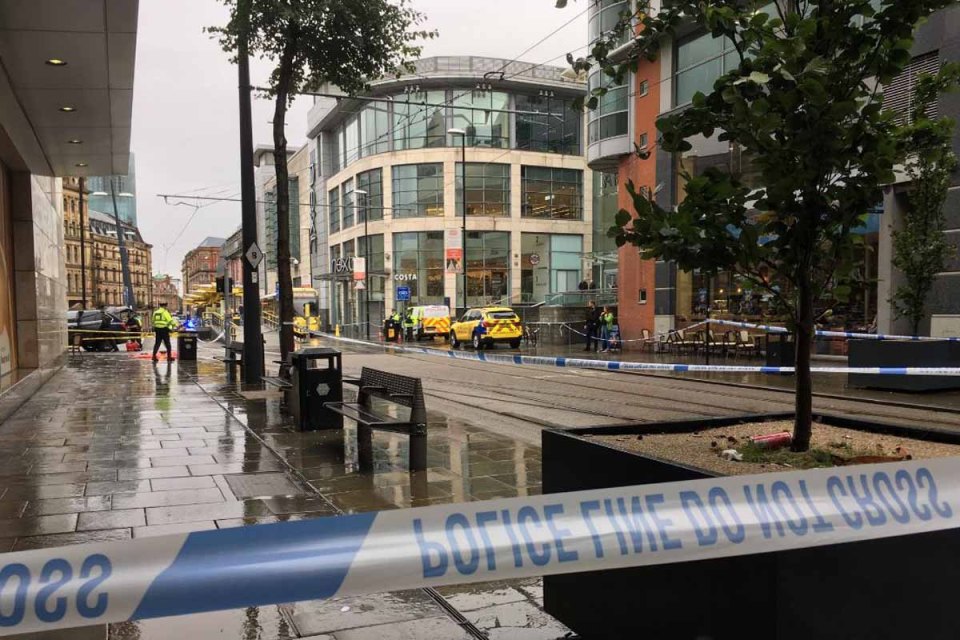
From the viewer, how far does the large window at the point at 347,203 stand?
5448 cm

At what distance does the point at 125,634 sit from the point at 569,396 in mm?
9871

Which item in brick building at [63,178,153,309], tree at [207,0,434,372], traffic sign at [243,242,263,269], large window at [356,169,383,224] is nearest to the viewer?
tree at [207,0,434,372]

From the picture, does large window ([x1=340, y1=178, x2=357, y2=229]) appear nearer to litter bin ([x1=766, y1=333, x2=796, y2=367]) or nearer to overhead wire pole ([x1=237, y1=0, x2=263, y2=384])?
overhead wire pole ([x1=237, y1=0, x2=263, y2=384])

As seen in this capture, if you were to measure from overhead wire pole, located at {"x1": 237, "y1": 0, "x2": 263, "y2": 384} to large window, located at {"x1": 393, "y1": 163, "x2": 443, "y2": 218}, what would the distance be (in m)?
36.4

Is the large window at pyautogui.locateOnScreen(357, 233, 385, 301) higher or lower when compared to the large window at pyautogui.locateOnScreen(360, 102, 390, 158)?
lower

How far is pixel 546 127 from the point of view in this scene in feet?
170

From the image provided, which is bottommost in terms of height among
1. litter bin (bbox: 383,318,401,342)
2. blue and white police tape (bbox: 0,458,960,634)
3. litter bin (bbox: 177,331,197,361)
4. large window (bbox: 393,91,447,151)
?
litter bin (bbox: 383,318,401,342)

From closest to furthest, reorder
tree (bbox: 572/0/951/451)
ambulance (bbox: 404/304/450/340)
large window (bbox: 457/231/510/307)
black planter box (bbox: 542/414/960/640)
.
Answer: black planter box (bbox: 542/414/960/640) → tree (bbox: 572/0/951/451) → ambulance (bbox: 404/304/450/340) → large window (bbox: 457/231/510/307)

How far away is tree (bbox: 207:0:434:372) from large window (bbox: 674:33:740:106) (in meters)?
11.8

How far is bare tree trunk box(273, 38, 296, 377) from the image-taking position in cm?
1289

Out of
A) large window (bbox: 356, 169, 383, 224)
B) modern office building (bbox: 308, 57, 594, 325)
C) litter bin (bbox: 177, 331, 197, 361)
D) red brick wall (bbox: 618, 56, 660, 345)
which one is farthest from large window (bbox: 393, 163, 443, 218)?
litter bin (bbox: 177, 331, 197, 361)

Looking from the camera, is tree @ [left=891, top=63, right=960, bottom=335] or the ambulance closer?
tree @ [left=891, top=63, right=960, bottom=335]

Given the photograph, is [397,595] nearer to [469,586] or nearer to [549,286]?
[469,586]

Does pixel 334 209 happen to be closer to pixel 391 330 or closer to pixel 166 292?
pixel 391 330
